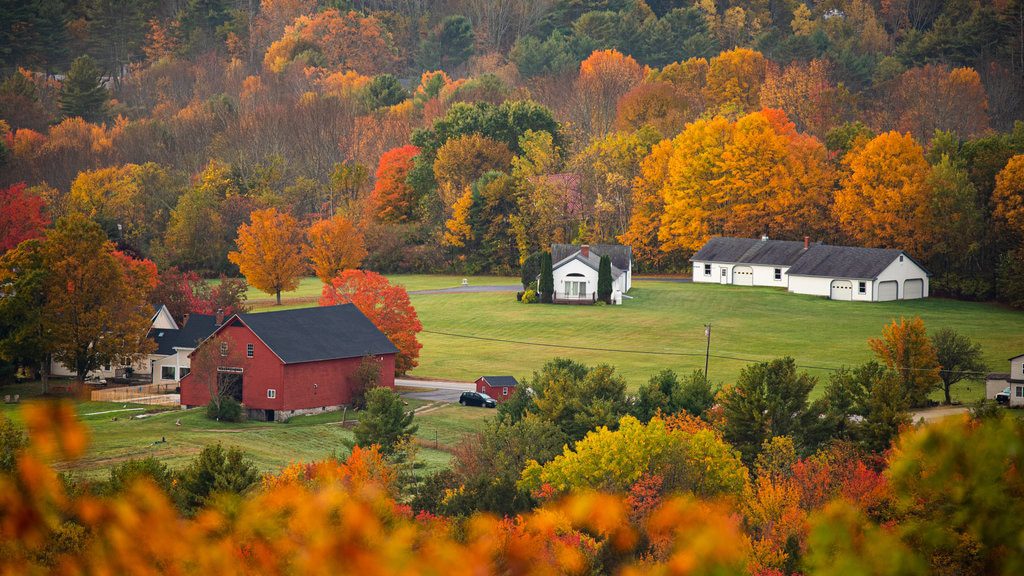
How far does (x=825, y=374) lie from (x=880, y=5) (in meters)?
135

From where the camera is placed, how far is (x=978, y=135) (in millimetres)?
114125

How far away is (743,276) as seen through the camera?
86812 mm

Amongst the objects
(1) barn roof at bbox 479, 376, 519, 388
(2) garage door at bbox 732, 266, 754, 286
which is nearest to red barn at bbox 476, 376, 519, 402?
(1) barn roof at bbox 479, 376, 519, 388

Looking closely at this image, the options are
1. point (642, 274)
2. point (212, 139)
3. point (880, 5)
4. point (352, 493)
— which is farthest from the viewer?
point (880, 5)

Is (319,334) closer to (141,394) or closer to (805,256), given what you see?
(141,394)

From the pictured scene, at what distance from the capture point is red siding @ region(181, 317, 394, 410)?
5097 cm

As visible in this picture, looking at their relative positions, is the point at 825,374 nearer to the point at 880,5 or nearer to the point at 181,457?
the point at 181,457

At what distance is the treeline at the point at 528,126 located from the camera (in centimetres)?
9069

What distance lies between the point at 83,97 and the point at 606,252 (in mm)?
79954

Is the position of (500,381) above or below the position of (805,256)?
below

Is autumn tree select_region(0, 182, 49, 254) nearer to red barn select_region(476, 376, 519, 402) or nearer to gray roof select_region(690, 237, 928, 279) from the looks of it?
red barn select_region(476, 376, 519, 402)

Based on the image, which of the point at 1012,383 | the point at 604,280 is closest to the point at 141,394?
the point at 604,280

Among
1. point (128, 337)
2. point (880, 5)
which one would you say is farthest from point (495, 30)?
point (128, 337)

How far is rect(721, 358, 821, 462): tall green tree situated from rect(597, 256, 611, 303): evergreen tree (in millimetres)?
37702
